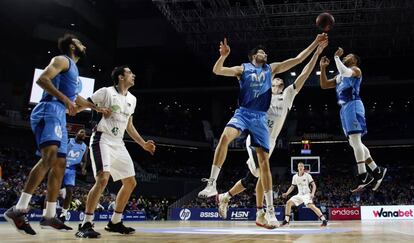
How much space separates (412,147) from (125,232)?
33896mm

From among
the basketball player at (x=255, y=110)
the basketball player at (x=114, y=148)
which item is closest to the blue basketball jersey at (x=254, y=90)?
the basketball player at (x=255, y=110)

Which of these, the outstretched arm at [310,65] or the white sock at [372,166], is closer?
the outstretched arm at [310,65]

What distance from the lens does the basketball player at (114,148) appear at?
579 centimetres

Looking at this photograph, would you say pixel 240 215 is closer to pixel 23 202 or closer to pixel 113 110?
pixel 113 110

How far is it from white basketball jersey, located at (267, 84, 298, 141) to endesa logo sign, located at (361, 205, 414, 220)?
1726 centimetres

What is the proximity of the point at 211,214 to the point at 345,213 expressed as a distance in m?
7.22

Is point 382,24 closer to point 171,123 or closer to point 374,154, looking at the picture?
point 374,154

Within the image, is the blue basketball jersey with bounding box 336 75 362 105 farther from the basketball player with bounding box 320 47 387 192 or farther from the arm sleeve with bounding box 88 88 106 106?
the arm sleeve with bounding box 88 88 106 106

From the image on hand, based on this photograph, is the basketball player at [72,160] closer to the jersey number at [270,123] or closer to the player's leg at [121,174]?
the player's leg at [121,174]

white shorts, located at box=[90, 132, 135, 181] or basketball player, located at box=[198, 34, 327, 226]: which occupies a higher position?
basketball player, located at box=[198, 34, 327, 226]

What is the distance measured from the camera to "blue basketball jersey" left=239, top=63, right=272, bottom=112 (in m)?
6.29

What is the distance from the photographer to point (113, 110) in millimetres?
6133

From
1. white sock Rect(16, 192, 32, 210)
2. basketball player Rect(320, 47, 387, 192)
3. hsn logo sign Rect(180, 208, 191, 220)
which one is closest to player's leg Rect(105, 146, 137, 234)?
white sock Rect(16, 192, 32, 210)

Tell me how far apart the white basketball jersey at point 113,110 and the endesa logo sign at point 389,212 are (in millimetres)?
19944
